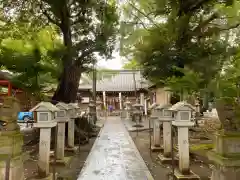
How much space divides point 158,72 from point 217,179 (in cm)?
627

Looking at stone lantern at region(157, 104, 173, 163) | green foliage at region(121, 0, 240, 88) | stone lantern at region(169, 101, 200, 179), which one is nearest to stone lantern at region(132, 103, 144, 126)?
green foliage at region(121, 0, 240, 88)

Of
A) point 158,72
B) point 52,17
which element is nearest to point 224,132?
point 158,72

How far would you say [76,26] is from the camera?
43.0 feet

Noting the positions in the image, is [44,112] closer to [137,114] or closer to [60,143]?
[60,143]

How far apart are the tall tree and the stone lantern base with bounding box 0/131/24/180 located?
6.14 metres

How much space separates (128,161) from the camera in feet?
29.6

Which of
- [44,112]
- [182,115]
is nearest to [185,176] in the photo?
[182,115]

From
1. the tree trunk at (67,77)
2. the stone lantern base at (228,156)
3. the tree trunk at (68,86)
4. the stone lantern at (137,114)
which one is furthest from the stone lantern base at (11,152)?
the stone lantern at (137,114)

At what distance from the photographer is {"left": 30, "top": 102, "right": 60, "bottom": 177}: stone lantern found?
261 inches

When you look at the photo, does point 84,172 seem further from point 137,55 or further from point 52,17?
point 52,17

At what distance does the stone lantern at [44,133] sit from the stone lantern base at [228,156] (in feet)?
13.7

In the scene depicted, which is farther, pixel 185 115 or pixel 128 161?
pixel 128 161

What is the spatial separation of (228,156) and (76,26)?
Answer: 1036 centimetres

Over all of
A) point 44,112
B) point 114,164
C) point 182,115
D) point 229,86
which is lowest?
point 114,164
